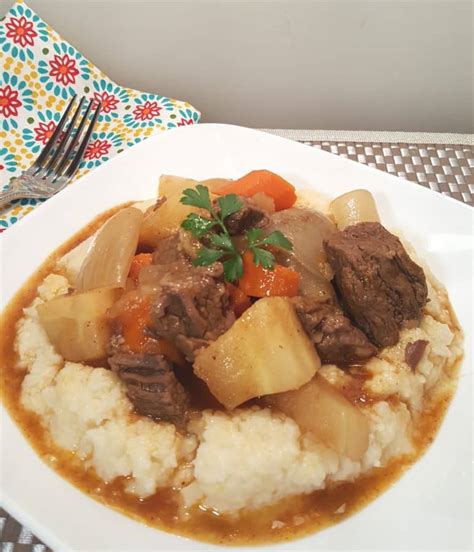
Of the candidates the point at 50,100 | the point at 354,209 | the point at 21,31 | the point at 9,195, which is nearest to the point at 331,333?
the point at 354,209

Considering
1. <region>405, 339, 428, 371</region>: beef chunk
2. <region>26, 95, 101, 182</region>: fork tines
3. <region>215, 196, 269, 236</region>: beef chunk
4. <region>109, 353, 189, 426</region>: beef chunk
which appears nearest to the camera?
<region>109, 353, 189, 426</region>: beef chunk

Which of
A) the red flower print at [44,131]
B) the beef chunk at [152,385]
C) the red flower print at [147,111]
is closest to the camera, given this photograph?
the beef chunk at [152,385]

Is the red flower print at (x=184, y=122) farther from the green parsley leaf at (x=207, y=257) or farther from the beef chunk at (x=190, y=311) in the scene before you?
the beef chunk at (x=190, y=311)

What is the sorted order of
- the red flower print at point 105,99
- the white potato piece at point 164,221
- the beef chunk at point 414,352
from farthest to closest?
1. the red flower print at point 105,99
2. the white potato piece at point 164,221
3. the beef chunk at point 414,352

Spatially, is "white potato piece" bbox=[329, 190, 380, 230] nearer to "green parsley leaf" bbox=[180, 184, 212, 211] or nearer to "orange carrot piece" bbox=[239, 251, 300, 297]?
"orange carrot piece" bbox=[239, 251, 300, 297]

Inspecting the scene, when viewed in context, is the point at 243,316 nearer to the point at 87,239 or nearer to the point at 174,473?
the point at 174,473

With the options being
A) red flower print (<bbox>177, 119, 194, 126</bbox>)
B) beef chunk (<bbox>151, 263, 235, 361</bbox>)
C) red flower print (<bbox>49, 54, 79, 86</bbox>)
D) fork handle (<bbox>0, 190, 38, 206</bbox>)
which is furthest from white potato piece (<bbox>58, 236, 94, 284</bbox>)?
red flower print (<bbox>49, 54, 79, 86</bbox>)

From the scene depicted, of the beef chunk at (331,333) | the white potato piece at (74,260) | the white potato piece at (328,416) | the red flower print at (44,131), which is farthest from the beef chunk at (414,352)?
the red flower print at (44,131)
